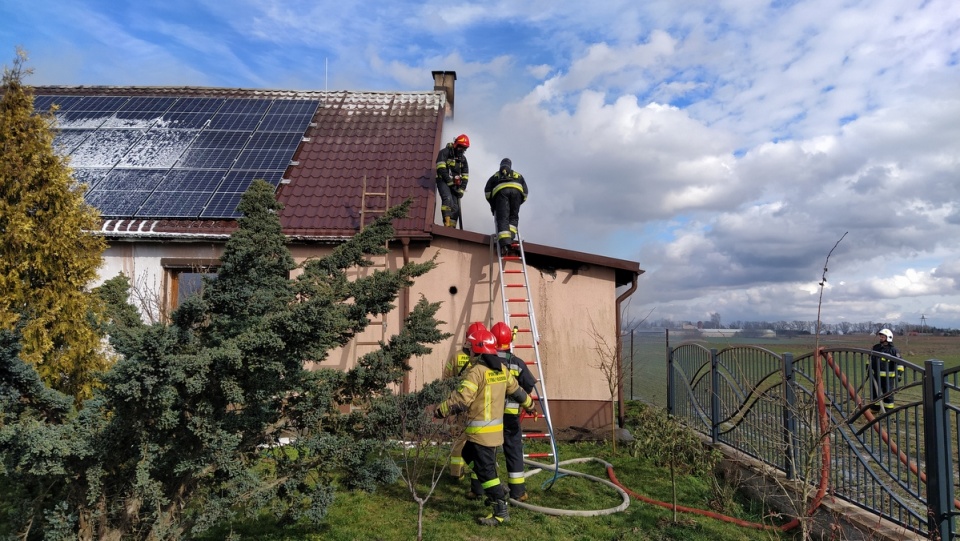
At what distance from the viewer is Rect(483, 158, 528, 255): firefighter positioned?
847 cm

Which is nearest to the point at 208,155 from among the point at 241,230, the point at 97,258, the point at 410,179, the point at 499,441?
the point at 410,179

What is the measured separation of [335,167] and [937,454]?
30.5 feet

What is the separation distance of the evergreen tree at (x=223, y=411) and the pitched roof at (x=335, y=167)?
4.18m

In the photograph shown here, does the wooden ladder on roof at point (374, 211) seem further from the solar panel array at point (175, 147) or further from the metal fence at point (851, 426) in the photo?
the metal fence at point (851, 426)

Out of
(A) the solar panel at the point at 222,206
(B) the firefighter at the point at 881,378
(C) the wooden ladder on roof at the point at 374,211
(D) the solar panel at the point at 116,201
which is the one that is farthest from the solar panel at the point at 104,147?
(B) the firefighter at the point at 881,378

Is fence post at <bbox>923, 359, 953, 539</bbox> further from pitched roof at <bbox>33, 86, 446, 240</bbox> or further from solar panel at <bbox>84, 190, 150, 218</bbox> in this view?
solar panel at <bbox>84, 190, 150, 218</bbox>

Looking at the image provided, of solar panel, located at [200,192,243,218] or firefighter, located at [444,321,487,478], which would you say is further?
solar panel, located at [200,192,243,218]

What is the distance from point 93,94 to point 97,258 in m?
10.4

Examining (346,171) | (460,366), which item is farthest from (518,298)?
(346,171)

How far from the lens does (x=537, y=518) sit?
5.64 m

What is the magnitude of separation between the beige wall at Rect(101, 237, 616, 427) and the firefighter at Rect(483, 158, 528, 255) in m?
0.45

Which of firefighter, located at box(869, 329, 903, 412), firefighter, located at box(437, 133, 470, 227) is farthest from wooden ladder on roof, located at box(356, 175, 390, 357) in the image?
firefighter, located at box(869, 329, 903, 412)

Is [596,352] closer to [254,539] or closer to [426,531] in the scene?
[426,531]

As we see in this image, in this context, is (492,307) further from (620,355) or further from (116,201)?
(116,201)
